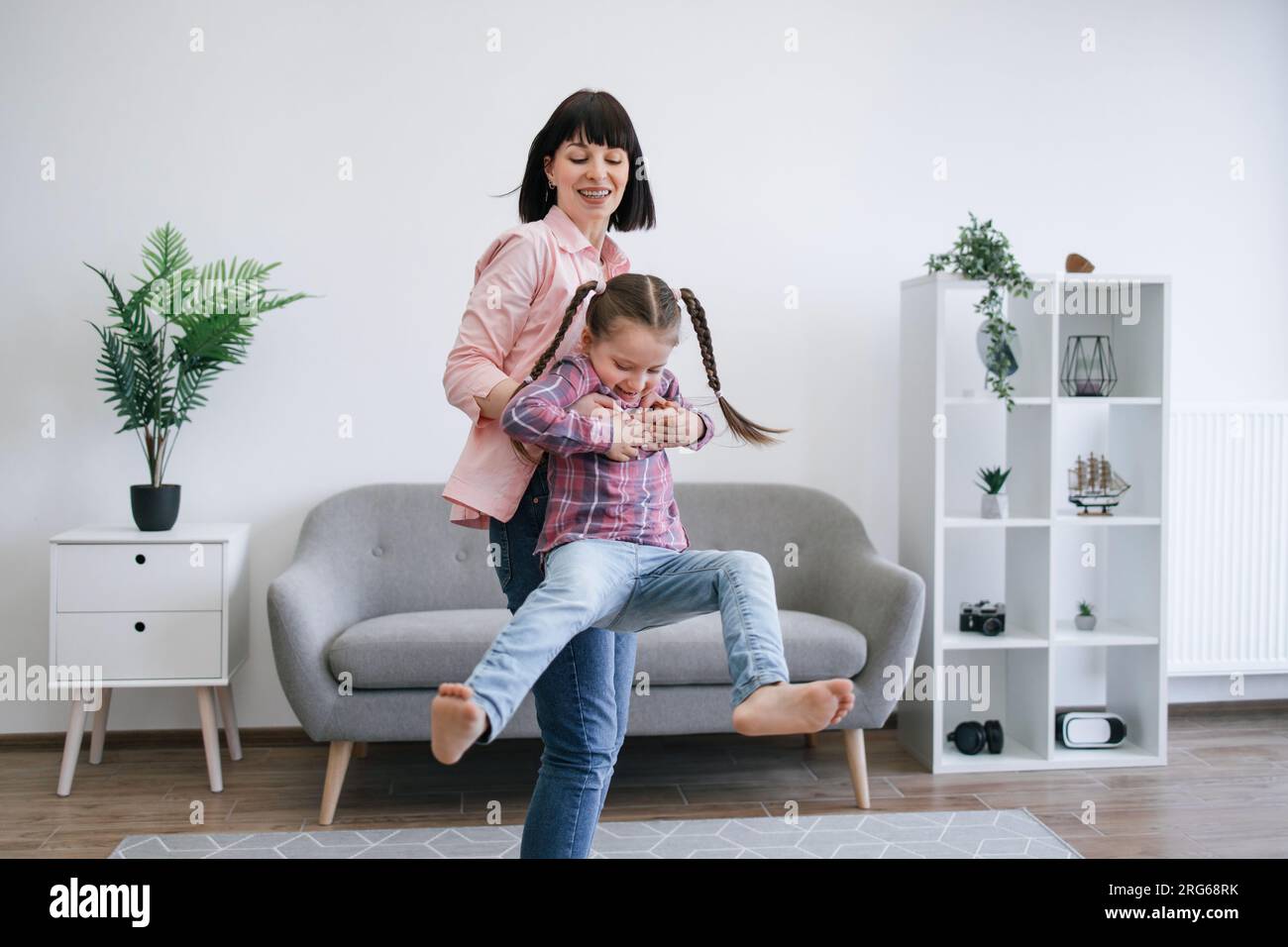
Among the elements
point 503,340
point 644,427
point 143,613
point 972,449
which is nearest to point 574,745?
point 644,427

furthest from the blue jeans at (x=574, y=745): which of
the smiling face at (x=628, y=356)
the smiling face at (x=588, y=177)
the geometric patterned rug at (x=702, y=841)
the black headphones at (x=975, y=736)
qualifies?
the black headphones at (x=975, y=736)

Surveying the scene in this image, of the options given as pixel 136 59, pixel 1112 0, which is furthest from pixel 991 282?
pixel 136 59

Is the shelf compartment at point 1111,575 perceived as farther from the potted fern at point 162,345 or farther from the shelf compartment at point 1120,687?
the potted fern at point 162,345

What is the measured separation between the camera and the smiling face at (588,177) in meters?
1.64

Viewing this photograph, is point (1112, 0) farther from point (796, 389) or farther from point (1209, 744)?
point (1209, 744)

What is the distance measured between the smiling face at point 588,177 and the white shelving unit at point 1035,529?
74.4 inches

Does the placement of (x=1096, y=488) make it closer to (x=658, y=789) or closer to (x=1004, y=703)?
(x=1004, y=703)

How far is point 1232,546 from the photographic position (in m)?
3.83

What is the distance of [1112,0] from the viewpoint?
12.7 feet

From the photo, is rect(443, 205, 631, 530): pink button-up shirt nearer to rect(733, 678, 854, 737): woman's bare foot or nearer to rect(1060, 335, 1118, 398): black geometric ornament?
rect(733, 678, 854, 737): woman's bare foot

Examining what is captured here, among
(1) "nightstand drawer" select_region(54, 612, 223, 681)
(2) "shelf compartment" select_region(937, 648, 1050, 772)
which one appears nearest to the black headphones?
(2) "shelf compartment" select_region(937, 648, 1050, 772)

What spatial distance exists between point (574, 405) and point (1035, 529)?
2327 mm

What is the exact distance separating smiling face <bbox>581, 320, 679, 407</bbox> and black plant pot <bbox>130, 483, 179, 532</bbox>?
2.00 meters
